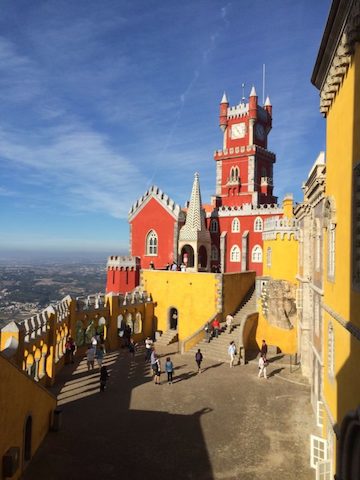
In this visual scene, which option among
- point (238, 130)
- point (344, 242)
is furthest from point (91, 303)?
point (238, 130)

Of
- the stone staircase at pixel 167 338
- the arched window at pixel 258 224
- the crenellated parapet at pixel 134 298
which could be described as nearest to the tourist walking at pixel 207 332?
the stone staircase at pixel 167 338

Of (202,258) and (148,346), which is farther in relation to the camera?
(202,258)

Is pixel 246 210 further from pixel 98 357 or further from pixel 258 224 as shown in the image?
pixel 98 357

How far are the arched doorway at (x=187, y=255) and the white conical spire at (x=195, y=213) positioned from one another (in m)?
2.06

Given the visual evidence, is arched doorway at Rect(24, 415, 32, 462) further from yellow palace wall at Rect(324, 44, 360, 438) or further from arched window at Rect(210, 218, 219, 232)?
arched window at Rect(210, 218, 219, 232)

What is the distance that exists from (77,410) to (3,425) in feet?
19.8

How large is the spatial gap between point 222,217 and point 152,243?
707 centimetres

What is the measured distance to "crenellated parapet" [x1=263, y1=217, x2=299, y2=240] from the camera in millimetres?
24167

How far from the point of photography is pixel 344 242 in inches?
328

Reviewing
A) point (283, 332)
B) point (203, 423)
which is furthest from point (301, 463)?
point (283, 332)

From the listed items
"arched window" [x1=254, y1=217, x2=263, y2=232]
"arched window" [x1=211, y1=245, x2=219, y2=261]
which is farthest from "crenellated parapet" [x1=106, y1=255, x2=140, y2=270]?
"arched window" [x1=254, y1=217, x2=263, y2=232]

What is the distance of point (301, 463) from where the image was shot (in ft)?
36.8

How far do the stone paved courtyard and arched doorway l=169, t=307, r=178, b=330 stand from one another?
9.01 metres

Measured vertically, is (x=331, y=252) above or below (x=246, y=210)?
below
